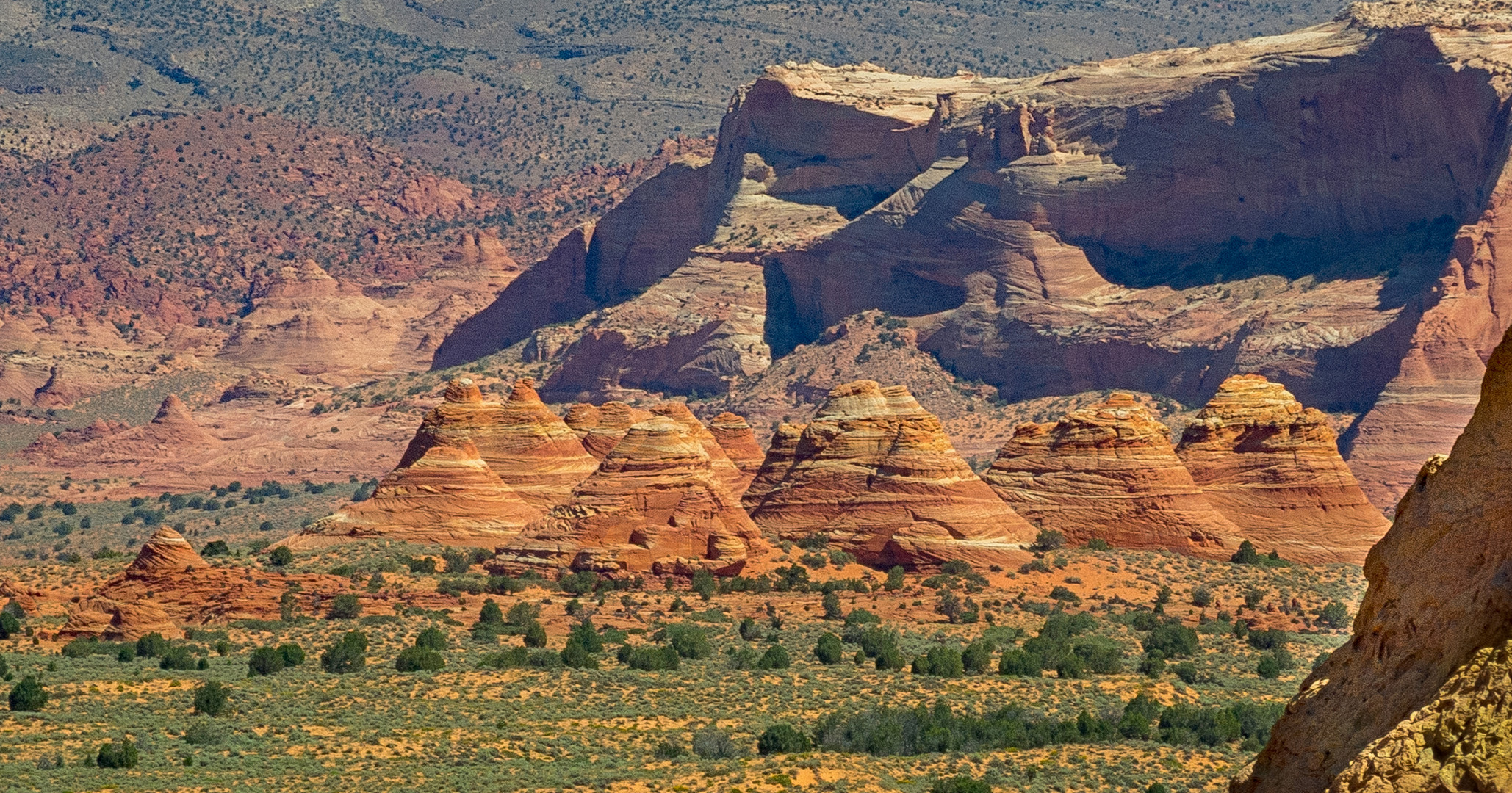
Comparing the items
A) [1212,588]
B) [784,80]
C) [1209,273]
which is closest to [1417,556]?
[1212,588]

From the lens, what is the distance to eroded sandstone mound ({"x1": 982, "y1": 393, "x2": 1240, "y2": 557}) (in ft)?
226

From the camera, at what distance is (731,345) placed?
447 feet

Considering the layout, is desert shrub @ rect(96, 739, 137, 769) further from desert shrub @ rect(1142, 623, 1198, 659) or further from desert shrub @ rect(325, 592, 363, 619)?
desert shrub @ rect(1142, 623, 1198, 659)

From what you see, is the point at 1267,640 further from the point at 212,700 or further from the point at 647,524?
the point at 212,700

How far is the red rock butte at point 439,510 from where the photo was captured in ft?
232

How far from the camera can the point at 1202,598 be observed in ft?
207

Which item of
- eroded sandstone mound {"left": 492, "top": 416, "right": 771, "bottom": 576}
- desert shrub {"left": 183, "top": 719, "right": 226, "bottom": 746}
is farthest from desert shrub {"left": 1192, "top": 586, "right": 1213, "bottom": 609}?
desert shrub {"left": 183, "top": 719, "right": 226, "bottom": 746}

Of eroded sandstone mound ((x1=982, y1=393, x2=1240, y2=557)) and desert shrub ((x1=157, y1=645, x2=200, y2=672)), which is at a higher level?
eroded sandstone mound ((x1=982, y1=393, x2=1240, y2=557))

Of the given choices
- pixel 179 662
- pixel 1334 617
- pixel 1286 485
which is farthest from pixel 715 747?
pixel 1286 485

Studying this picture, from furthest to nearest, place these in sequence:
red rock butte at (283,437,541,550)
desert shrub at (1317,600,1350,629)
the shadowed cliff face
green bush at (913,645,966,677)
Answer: the shadowed cliff face, red rock butte at (283,437,541,550), desert shrub at (1317,600,1350,629), green bush at (913,645,966,677)

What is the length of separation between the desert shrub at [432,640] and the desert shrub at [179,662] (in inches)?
197

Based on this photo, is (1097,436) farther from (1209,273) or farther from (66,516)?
(66,516)

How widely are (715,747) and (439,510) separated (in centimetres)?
3185

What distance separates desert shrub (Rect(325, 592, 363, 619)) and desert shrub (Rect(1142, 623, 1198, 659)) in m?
19.0
